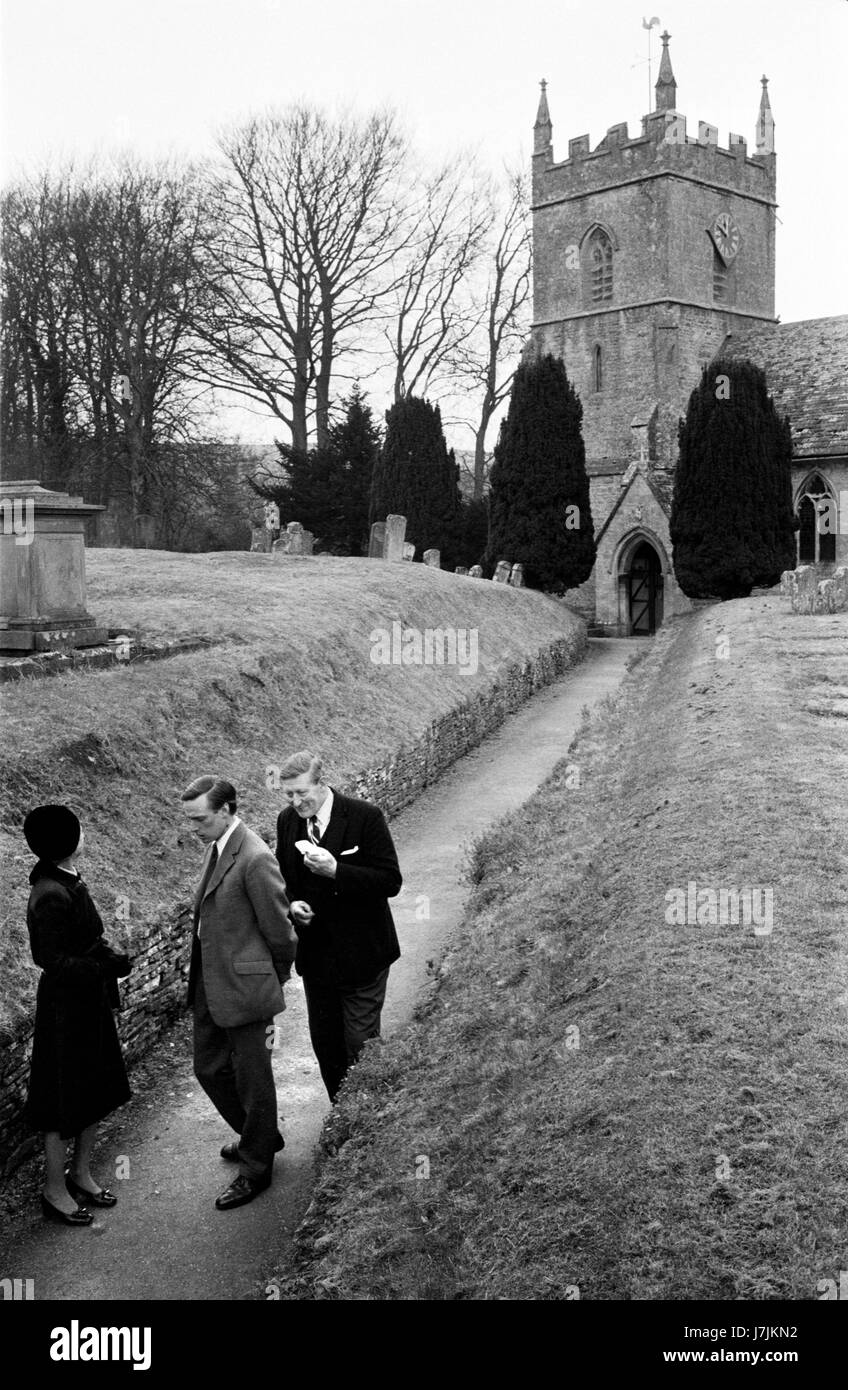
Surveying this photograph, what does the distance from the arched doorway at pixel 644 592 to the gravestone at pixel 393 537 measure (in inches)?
409

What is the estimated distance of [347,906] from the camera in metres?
6.19

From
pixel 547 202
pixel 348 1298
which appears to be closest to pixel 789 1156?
pixel 348 1298

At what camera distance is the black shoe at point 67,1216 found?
580cm

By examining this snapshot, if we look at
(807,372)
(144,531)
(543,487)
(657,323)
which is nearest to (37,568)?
(144,531)

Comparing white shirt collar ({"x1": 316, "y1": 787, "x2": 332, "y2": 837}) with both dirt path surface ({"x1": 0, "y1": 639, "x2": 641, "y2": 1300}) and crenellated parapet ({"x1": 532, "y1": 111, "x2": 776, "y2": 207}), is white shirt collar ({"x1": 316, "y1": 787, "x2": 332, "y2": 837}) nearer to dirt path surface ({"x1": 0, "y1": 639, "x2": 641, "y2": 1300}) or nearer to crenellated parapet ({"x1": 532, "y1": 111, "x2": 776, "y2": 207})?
dirt path surface ({"x1": 0, "y1": 639, "x2": 641, "y2": 1300})

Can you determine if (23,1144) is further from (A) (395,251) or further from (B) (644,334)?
(A) (395,251)

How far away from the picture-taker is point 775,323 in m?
41.0

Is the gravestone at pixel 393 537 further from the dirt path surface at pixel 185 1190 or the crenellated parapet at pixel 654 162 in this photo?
the dirt path surface at pixel 185 1190

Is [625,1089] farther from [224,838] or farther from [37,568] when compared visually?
[37,568]

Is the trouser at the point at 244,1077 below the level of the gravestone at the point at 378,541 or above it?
below

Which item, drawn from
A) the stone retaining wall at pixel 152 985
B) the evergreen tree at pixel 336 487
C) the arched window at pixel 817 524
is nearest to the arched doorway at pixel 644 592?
the arched window at pixel 817 524

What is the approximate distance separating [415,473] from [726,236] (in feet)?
42.6

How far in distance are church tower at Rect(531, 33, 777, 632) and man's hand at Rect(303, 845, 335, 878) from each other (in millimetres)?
30972
